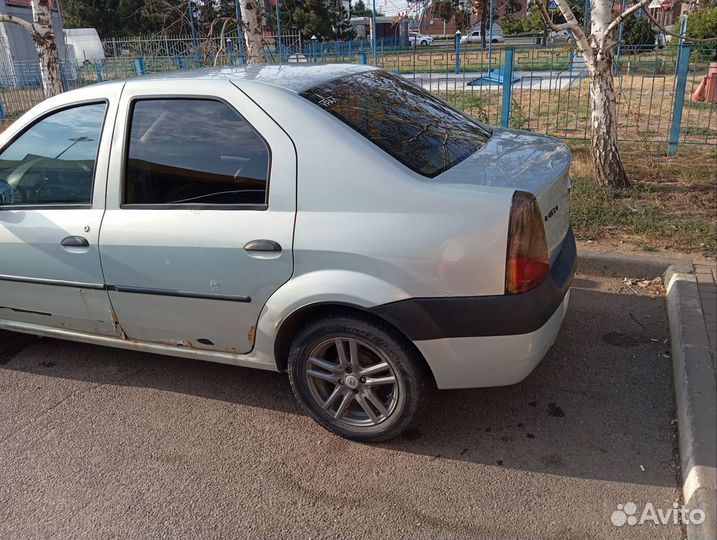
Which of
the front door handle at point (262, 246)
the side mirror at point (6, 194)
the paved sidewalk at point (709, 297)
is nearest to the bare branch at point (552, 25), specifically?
the paved sidewalk at point (709, 297)

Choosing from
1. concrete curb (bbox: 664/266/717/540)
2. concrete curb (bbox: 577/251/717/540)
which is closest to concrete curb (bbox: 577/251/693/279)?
concrete curb (bbox: 577/251/717/540)

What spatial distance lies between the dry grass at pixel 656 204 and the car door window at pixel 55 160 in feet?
12.9

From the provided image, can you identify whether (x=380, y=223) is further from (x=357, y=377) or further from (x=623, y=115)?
(x=623, y=115)

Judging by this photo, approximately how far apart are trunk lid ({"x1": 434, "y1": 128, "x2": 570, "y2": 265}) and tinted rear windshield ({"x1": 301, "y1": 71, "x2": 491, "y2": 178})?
90 millimetres

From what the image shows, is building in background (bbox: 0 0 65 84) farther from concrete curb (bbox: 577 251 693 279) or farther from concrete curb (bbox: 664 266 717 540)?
concrete curb (bbox: 664 266 717 540)

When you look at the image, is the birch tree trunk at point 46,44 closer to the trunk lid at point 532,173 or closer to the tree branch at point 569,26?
the tree branch at point 569,26

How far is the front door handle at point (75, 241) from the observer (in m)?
3.26

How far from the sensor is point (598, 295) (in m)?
4.52

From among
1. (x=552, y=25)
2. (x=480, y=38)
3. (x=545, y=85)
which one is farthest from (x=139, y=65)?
(x=480, y=38)

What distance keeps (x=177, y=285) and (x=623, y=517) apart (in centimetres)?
228

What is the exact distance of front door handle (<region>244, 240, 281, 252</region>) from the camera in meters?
2.83

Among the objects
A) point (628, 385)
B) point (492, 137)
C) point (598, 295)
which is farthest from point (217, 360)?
point (598, 295)

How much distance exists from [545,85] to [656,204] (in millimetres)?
9830

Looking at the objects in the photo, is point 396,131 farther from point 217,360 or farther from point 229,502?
point 229,502
